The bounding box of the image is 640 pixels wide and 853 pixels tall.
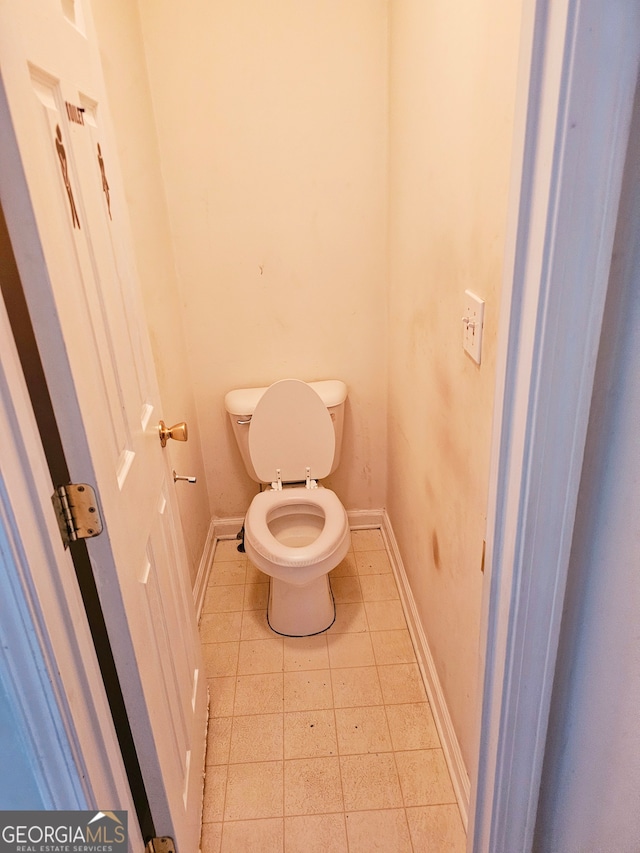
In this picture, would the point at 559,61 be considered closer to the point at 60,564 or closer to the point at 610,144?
the point at 610,144

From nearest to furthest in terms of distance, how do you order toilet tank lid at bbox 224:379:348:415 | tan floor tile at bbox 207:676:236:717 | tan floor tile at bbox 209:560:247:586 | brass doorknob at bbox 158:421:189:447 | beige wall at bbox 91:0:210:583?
1. brass doorknob at bbox 158:421:189:447
2. beige wall at bbox 91:0:210:583
3. tan floor tile at bbox 207:676:236:717
4. toilet tank lid at bbox 224:379:348:415
5. tan floor tile at bbox 209:560:247:586

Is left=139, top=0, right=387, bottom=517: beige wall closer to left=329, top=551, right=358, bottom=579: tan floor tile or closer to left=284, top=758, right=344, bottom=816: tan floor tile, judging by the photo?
left=329, top=551, right=358, bottom=579: tan floor tile

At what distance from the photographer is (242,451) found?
87.4 inches

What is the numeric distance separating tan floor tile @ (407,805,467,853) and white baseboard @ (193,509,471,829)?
0.03 metres

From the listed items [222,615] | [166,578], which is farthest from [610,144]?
[222,615]

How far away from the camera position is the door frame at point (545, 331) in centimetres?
57

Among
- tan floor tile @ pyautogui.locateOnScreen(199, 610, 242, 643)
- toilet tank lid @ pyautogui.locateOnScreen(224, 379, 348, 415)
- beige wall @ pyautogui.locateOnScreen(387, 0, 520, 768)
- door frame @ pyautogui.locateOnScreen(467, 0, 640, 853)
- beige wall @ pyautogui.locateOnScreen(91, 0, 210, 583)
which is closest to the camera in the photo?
door frame @ pyautogui.locateOnScreen(467, 0, 640, 853)

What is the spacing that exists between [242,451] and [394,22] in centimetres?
152

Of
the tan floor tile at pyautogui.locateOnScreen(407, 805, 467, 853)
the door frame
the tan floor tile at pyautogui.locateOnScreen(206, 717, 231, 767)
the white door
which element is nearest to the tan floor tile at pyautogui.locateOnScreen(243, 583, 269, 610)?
the tan floor tile at pyautogui.locateOnScreen(206, 717, 231, 767)

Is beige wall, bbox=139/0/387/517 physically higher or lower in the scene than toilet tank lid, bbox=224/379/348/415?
higher

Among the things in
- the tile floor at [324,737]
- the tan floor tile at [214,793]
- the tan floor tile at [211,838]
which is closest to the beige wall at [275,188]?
the tile floor at [324,737]

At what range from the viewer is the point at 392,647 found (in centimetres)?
193

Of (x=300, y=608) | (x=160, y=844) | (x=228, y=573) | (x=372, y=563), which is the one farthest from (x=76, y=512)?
(x=372, y=563)

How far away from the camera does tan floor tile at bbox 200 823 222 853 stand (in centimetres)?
136
